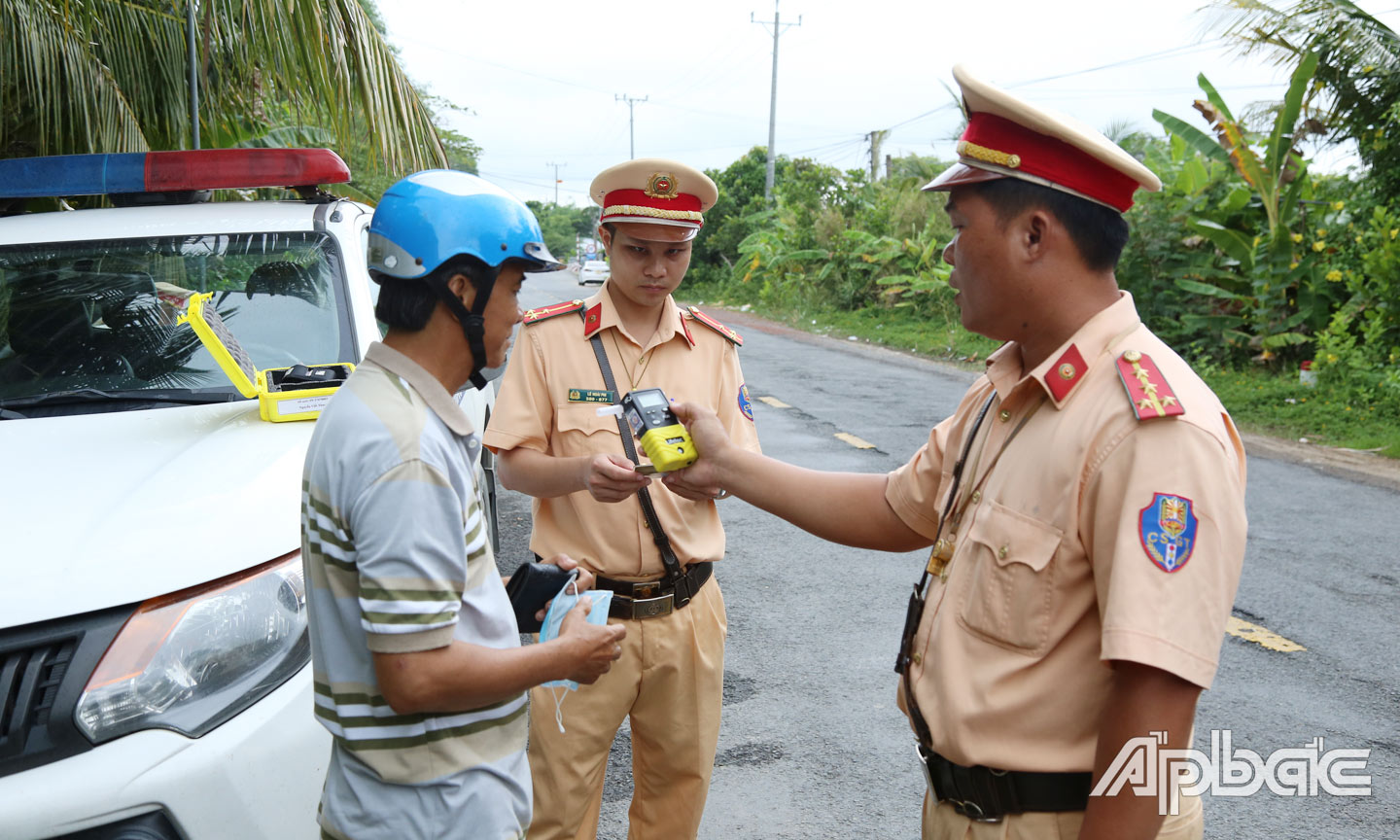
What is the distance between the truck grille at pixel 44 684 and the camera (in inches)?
76.7

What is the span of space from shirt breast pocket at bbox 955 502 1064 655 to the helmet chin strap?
892 mm

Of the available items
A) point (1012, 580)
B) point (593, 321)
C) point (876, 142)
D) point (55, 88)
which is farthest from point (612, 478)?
point (876, 142)

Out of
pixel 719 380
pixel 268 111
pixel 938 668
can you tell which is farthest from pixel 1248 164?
pixel 938 668

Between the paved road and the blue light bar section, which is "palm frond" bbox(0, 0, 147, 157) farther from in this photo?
the paved road

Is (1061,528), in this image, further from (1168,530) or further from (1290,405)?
(1290,405)

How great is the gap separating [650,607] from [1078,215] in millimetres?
1518

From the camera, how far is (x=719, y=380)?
10.2 feet

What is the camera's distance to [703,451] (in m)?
2.66

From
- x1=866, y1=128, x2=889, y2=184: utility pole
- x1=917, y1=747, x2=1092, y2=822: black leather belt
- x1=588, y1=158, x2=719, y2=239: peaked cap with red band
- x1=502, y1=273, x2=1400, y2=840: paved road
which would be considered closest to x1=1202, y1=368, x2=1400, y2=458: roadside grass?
x1=502, y1=273, x2=1400, y2=840: paved road

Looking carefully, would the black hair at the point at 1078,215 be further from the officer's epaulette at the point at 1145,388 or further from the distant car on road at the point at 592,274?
the distant car on road at the point at 592,274

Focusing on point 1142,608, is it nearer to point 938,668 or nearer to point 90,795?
point 938,668

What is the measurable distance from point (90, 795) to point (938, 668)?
1511mm

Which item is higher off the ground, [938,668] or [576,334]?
[576,334]

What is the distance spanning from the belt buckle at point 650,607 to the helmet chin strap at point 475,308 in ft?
3.63
